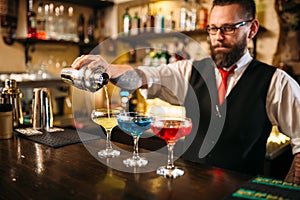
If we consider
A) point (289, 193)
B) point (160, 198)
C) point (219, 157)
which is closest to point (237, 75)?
point (219, 157)

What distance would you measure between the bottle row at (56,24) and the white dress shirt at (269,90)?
2236 millimetres

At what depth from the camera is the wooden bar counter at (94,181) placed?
78 centimetres

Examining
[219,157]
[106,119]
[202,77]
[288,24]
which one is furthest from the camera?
[288,24]

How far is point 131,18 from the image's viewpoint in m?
3.99

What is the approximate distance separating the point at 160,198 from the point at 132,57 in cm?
341

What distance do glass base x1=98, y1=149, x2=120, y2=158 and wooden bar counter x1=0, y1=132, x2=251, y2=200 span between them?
3 cm

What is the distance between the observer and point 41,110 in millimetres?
1597

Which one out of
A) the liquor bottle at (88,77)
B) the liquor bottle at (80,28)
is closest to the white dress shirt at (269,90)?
the liquor bottle at (88,77)

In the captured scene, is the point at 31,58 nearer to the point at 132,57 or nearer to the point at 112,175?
the point at 132,57

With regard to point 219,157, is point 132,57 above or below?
above

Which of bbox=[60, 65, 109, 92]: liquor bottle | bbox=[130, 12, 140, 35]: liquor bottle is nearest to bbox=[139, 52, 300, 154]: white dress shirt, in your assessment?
bbox=[60, 65, 109, 92]: liquor bottle

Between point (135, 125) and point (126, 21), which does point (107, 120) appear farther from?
point (126, 21)

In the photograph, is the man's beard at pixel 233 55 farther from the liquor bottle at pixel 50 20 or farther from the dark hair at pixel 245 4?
the liquor bottle at pixel 50 20

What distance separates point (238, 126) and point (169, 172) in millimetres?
732
